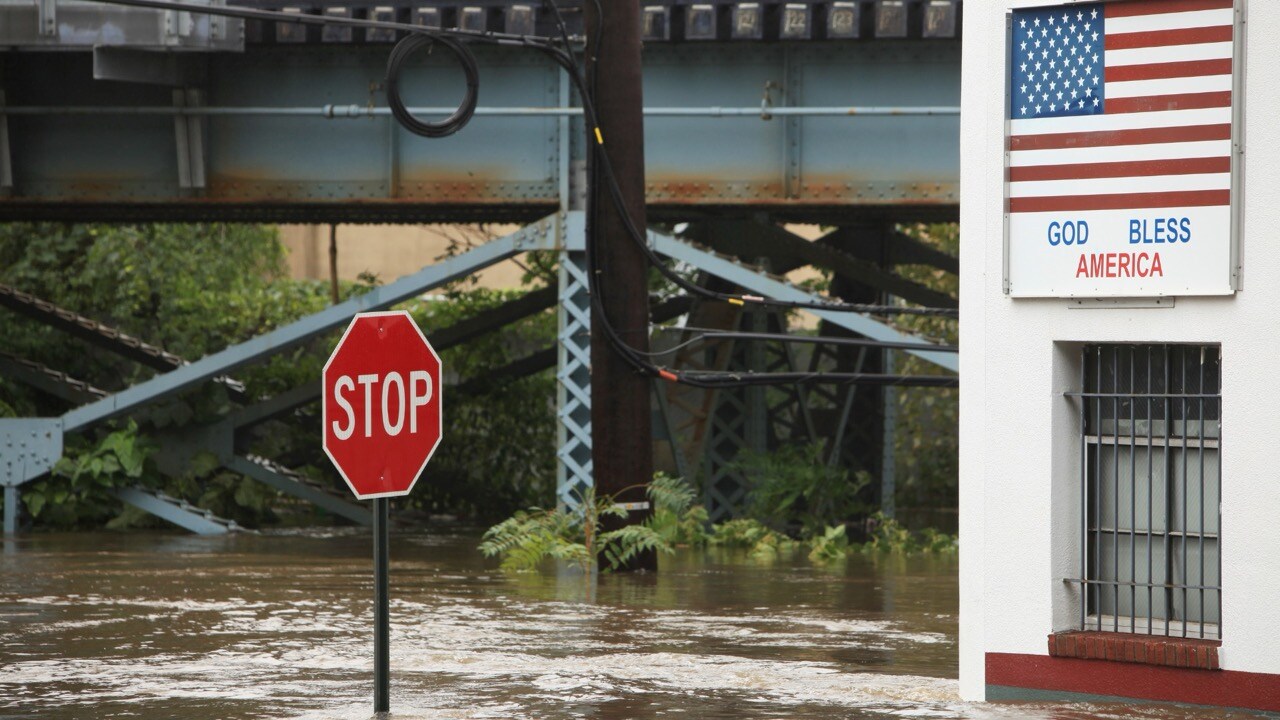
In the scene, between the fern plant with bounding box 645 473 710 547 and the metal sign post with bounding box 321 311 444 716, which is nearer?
the metal sign post with bounding box 321 311 444 716

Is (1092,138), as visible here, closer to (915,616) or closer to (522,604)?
(915,616)

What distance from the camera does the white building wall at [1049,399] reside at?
28.6 ft

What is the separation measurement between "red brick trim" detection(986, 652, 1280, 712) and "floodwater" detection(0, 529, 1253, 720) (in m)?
0.11

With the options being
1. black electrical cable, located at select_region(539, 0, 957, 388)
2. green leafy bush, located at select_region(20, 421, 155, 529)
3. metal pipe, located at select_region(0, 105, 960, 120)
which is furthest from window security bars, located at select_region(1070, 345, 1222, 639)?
green leafy bush, located at select_region(20, 421, 155, 529)

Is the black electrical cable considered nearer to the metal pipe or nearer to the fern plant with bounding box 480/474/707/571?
the fern plant with bounding box 480/474/707/571

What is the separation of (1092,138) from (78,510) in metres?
14.9

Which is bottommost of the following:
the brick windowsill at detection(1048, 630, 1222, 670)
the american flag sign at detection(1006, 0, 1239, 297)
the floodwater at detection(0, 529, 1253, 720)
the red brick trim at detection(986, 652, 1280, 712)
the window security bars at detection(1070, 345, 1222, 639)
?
the floodwater at detection(0, 529, 1253, 720)

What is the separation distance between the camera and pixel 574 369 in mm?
18562

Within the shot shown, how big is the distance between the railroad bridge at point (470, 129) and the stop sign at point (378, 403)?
30.5ft

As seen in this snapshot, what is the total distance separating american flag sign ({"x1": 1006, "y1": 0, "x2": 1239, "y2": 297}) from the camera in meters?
8.89

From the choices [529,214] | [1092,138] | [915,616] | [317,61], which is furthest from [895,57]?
[1092,138]

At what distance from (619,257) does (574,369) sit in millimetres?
2430

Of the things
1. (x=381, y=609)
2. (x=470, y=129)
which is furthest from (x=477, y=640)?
(x=470, y=129)

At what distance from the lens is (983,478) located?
373 inches
